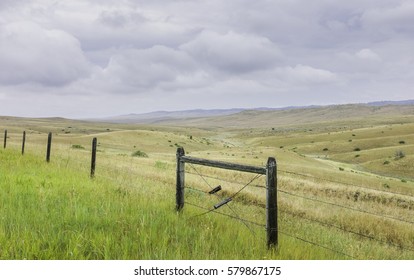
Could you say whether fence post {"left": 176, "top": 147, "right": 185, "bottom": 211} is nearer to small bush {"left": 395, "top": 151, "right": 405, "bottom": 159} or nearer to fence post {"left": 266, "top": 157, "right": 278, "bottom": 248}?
fence post {"left": 266, "top": 157, "right": 278, "bottom": 248}

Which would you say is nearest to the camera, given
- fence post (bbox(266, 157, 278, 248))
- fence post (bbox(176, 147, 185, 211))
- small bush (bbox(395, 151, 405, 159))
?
fence post (bbox(266, 157, 278, 248))

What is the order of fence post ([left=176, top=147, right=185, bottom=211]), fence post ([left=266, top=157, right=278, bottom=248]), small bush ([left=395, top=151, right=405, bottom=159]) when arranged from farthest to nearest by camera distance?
small bush ([left=395, top=151, right=405, bottom=159]), fence post ([left=176, top=147, right=185, bottom=211]), fence post ([left=266, top=157, right=278, bottom=248])

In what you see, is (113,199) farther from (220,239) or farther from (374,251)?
(374,251)

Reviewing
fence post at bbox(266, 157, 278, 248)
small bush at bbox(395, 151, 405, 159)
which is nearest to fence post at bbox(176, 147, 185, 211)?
fence post at bbox(266, 157, 278, 248)

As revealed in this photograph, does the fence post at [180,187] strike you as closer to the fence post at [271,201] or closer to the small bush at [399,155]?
the fence post at [271,201]

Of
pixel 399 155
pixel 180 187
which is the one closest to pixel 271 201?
pixel 180 187

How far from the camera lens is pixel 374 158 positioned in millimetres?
57938

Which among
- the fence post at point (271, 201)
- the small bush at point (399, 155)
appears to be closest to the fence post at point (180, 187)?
the fence post at point (271, 201)

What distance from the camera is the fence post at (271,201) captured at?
20.9 feet

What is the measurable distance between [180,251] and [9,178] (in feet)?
24.4

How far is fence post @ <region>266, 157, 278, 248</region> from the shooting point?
6.37m

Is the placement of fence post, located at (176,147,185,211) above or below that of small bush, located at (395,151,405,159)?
above

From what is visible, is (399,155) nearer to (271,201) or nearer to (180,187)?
(180,187)

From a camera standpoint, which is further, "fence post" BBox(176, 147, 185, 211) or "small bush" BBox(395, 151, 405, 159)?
"small bush" BBox(395, 151, 405, 159)
